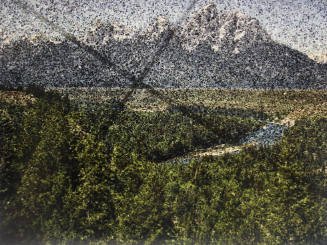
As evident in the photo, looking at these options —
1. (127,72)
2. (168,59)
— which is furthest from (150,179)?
(168,59)

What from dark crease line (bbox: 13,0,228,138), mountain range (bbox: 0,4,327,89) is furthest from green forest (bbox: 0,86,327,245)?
mountain range (bbox: 0,4,327,89)

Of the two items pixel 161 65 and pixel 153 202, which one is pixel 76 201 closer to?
pixel 153 202

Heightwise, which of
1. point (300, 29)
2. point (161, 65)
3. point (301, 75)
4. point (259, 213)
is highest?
point (300, 29)

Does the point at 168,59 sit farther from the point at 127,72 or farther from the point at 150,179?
the point at 150,179

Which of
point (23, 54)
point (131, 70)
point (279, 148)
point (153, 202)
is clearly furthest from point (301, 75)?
point (23, 54)

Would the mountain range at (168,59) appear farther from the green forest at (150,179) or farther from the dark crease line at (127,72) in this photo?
the green forest at (150,179)

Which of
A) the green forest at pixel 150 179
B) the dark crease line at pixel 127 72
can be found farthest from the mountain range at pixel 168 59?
the green forest at pixel 150 179
